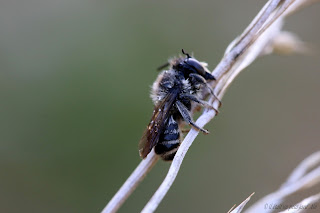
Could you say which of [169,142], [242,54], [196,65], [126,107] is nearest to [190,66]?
[196,65]

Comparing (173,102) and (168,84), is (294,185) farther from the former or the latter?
(168,84)

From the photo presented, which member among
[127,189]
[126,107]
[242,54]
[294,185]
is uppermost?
Answer: [242,54]

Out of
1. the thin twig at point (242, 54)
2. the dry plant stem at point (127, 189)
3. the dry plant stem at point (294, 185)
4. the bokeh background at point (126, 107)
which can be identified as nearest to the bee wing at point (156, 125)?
the dry plant stem at point (127, 189)

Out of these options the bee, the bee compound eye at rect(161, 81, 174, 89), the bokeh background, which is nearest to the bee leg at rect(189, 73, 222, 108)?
the bee

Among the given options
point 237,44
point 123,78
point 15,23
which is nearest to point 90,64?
point 123,78

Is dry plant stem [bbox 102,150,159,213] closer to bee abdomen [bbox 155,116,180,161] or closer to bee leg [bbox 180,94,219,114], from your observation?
bee abdomen [bbox 155,116,180,161]

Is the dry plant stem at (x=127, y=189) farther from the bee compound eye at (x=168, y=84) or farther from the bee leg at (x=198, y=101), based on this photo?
the bee compound eye at (x=168, y=84)

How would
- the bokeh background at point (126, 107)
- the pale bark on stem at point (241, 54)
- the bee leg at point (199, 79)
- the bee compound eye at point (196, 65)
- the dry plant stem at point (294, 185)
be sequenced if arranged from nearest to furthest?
the dry plant stem at point (294, 185)
the pale bark on stem at point (241, 54)
the bee leg at point (199, 79)
the bee compound eye at point (196, 65)
the bokeh background at point (126, 107)
